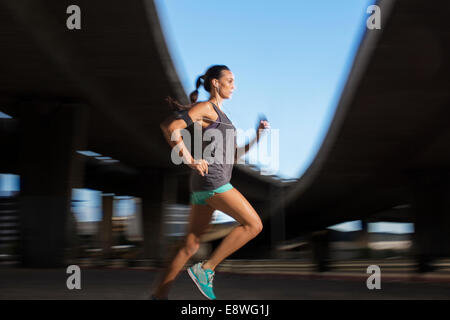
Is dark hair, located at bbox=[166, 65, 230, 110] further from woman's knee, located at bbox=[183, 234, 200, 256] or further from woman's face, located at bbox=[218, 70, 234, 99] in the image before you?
woman's knee, located at bbox=[183, 234, 200, 256]

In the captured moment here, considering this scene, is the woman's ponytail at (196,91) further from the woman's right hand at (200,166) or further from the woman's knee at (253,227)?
the woman's knee at (253,227)

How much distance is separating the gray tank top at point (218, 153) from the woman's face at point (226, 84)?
21cm

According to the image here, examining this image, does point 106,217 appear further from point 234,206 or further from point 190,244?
point 234,206

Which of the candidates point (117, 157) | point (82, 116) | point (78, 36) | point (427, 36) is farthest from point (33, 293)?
point (117, 157)

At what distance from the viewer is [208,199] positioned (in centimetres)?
493

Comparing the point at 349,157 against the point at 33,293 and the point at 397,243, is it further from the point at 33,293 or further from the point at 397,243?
the point at 397,243

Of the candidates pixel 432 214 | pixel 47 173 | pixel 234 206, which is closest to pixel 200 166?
pixel 234 206

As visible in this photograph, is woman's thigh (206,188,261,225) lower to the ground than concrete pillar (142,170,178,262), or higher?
lower

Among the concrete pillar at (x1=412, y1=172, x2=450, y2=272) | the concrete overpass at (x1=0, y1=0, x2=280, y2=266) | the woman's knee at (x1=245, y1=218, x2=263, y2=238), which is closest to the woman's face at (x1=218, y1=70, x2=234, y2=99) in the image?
the woman's knee at (x1=245, y1=218, x2=263, y2=238)

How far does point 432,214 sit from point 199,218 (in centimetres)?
3194

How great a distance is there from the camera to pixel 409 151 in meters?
28.1

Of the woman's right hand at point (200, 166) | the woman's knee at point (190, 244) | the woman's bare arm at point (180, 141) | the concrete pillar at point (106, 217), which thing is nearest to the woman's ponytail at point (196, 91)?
the woman's bare arm at point (180, 141)

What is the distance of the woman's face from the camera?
5324 millimetres

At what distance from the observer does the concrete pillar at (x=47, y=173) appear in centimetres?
1806
